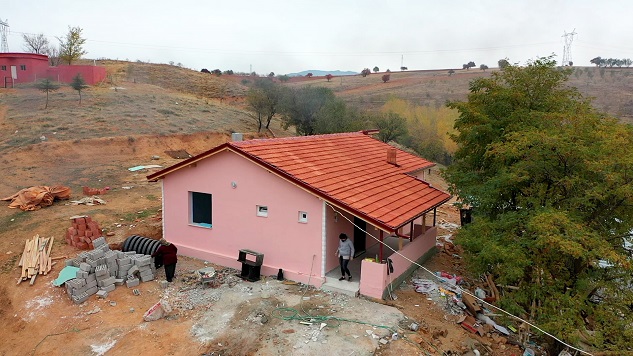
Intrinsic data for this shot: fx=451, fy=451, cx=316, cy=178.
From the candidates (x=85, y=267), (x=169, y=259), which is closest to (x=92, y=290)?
(x=85, y=267)

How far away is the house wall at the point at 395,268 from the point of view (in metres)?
12.2

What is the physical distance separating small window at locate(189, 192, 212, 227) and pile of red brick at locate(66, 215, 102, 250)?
3.89 metres

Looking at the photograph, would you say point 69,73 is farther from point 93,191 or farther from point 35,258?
point 35,258

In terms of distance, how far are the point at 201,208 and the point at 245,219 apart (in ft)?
7.20

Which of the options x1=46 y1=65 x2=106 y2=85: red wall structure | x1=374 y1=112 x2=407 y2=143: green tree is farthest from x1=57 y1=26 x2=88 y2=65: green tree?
x1=374 y1=112 x2=407 y2=143: green tree

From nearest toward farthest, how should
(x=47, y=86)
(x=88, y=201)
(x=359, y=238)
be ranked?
(x=359, y=238) → (x=88, y=201) → (x=47, y=86)

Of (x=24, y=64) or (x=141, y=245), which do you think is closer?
(x=141, y=245)

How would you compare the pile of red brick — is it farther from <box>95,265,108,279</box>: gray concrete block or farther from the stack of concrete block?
<box>95,265,108,279</box>: gray concrete block

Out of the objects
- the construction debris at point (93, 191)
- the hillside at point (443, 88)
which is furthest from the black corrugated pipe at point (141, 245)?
the hillside at point (443, 88)

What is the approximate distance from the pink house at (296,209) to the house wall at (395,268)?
27mm

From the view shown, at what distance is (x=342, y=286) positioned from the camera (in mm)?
12680

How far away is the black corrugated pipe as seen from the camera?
14.5 metres

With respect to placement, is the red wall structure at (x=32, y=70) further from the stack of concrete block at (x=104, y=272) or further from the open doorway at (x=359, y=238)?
the open doorway at (x=359, y=238)

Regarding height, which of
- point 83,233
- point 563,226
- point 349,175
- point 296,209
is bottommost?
point 83,233
